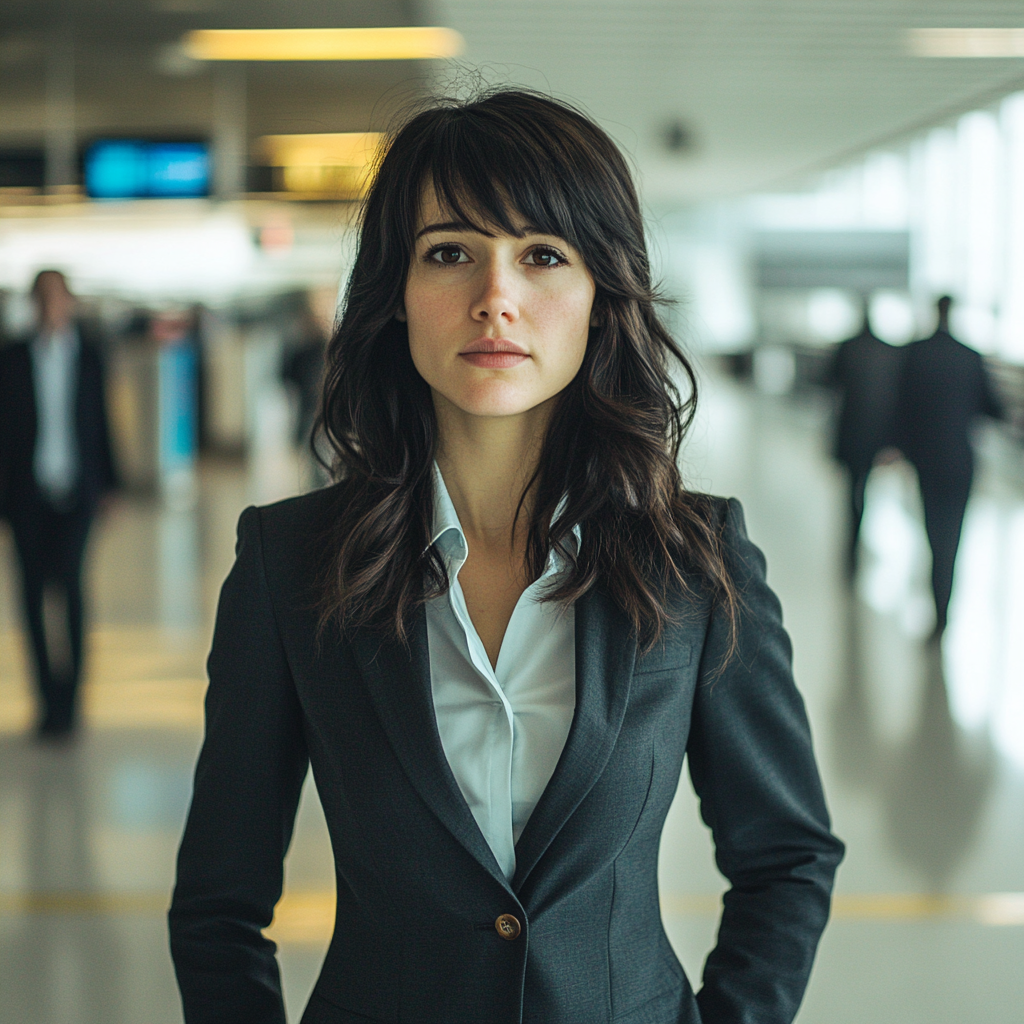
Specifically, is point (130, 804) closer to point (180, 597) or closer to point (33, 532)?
point (33, 532)

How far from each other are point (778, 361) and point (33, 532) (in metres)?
24.0

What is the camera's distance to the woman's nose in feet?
4.19

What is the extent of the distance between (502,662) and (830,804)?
3.55 m

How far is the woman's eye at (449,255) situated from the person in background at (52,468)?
4.49 metres

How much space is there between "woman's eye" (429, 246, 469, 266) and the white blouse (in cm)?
30

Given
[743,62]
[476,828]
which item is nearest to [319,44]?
[743,62]

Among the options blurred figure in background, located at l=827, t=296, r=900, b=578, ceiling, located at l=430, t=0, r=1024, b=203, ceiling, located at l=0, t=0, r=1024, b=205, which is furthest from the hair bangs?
blurred figure in background, located at l=827, t=296, r=900, b=578

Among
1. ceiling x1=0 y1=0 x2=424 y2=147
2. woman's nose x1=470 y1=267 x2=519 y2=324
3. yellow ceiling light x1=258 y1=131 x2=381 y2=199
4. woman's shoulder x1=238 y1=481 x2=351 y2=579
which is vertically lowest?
woman's shoulder x1=238 y1=481 x2=351 y2=579

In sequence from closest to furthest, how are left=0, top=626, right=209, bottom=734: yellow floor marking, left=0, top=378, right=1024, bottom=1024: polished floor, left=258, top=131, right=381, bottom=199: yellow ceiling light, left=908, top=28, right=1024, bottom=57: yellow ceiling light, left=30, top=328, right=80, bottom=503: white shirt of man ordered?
left=0, top=378, right=1024, bottom=1024: polished floor → left=30, top=328, right=80, bottom=503: white shirt of man → left=0, top=626, right=209, bottom=734: yellow floor marking → left=908, top=28, right=1024, bottom=57: yellow ceiling light → left=258, top=131, right=381, bottom=199: yellow ceiling light

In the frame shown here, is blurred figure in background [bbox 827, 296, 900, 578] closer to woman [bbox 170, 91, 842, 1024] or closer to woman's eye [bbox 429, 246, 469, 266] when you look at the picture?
woman [bbox 170, 91, 842, 1024]

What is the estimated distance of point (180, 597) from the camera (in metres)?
7.88

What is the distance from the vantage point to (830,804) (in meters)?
4.55

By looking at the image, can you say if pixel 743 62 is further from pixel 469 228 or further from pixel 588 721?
pixel 588 721

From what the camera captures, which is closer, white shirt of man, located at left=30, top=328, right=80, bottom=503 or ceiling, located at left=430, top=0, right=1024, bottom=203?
white shirt of man, located at left=30, top=328, right=80, bottom=503
